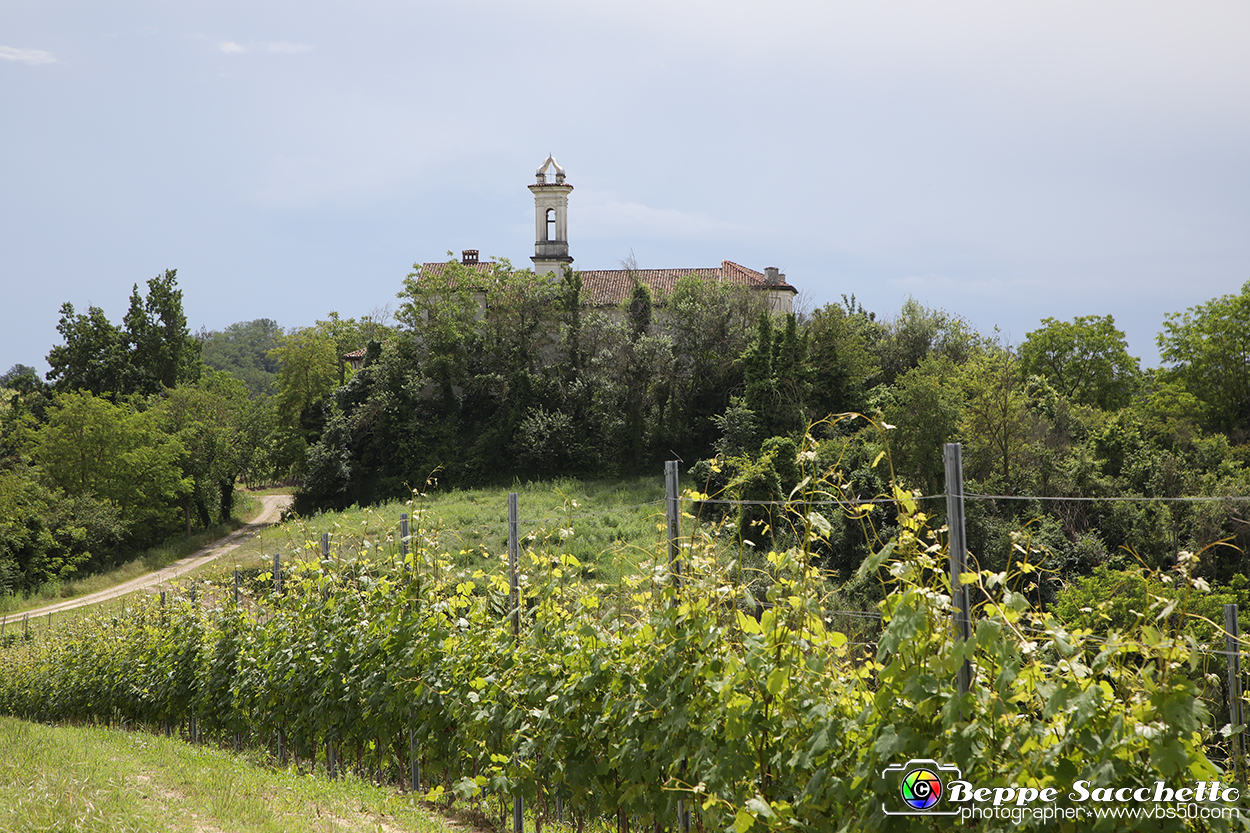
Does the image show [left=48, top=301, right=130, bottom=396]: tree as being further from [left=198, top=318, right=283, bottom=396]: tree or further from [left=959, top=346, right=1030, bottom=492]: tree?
[left=959, top=346, right=1030, bottom=492]: tree

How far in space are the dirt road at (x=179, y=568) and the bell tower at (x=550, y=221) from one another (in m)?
17.8

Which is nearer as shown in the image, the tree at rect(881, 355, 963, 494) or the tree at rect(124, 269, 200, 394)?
the tree at rect(881, 355, 963, 494)

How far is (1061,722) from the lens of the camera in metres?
2.12

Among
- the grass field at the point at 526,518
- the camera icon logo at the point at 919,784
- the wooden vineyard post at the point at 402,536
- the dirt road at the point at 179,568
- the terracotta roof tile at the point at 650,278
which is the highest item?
the terracotta roof tile at the point at 650,278

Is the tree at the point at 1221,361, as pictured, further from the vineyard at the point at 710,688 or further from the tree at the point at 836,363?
the vineyard at the point at 710,688

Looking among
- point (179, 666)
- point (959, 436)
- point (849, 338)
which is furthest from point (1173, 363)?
point (179, 666)

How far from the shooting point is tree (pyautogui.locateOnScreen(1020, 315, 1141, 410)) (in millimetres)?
37094

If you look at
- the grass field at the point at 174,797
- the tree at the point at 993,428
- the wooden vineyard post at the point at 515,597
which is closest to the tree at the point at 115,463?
the tree at the point at 993,428

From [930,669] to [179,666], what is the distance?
279 inches

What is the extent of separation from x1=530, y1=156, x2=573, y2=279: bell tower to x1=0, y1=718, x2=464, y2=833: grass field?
35.5 m

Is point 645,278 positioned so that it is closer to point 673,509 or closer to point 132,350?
point 132,350

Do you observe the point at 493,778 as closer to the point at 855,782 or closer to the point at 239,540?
the point at 855,782

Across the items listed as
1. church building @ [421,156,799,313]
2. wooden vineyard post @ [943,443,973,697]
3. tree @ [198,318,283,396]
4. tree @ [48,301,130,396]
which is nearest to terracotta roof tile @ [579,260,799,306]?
church building @ [421,156,799,313]

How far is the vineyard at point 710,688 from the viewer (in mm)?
2072
